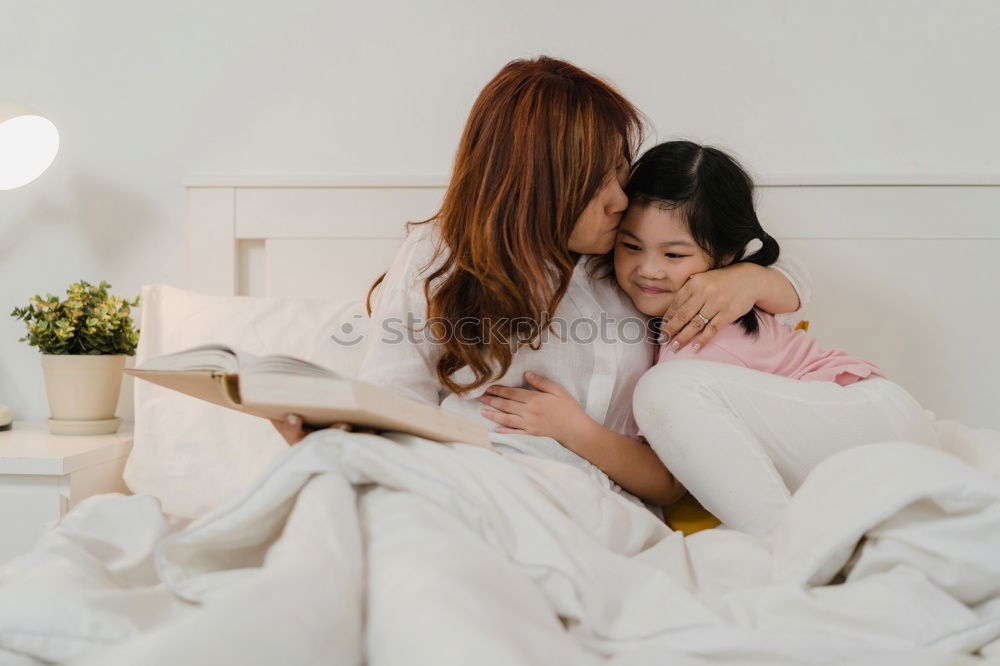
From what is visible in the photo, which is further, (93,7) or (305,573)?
(93,7)

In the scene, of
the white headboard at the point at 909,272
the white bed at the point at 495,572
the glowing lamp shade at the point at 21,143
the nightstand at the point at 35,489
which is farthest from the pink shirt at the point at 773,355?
the glowing lamp shade at the point at 21,143

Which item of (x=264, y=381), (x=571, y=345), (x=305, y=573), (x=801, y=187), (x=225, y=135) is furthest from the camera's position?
(x=225, y=135)

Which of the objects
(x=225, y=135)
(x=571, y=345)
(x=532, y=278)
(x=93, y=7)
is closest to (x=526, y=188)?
(x=532, y=278)

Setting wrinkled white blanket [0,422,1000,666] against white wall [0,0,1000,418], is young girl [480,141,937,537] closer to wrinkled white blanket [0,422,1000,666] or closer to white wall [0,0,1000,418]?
wrinkled white blanket [0,422,1000,666]

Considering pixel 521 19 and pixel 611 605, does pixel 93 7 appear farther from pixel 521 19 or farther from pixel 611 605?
pixel 611 605

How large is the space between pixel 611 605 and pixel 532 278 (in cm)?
60

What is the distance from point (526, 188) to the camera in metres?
1.21

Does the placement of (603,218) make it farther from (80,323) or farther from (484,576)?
(80,323)

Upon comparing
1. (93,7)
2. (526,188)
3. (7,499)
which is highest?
(93,7)

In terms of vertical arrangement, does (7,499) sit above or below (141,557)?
below

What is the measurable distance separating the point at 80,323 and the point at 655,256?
3.58 ft

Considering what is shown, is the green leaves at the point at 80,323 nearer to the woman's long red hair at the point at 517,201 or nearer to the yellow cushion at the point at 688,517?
the woman's long red hair at the point at 517,201

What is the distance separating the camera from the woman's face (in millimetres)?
1250

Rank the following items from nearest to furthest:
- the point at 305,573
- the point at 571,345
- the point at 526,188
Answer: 1. the point at 305,573
2. the point at 526,188
3. the point at 571,345
